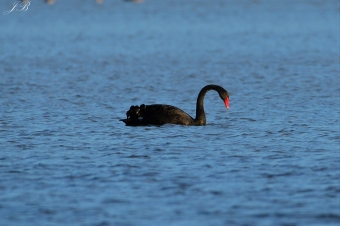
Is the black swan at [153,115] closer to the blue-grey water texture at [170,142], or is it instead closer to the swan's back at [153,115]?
the swan's back at [153,115]

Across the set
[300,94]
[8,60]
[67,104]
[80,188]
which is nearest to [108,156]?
[80,188]

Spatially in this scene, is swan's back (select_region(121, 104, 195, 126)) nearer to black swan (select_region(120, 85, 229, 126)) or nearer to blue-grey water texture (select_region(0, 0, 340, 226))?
black swan (select_region(120, 85, 229, 126))

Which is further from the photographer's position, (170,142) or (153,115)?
(153,115)

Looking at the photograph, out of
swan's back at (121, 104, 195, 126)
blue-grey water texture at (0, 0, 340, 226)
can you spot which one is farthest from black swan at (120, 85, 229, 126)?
blue-grey water texture at (0, 0, 340, 226)

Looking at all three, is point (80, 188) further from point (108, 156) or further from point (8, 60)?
point (8, 60)

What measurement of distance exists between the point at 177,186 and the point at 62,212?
1518 millimetres

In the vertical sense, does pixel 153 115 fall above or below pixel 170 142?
above

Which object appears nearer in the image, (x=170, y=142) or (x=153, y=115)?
(x=170, y=142)

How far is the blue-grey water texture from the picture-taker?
801cm

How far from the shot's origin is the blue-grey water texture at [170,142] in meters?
8.01

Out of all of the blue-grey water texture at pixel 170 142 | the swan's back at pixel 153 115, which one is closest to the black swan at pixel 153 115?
the swan's back at pixel 153 115

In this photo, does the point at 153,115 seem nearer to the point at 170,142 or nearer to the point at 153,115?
the point at 153,115

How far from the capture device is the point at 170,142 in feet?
39.2

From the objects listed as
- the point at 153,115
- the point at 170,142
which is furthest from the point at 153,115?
the point at 170,142
